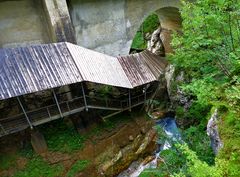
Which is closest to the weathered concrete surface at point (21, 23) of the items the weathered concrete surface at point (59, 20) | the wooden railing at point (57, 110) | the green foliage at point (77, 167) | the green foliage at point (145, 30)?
the weathered concrete surface at point (59, 20)

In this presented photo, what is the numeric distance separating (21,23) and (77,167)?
7887 millimetres

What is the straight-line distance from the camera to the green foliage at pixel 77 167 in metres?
12.6

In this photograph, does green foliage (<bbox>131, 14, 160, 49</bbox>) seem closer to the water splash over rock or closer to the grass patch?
the grass patch

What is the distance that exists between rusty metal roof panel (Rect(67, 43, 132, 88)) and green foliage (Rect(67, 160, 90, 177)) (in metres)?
4.40

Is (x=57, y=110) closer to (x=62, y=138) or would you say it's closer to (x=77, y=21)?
(x=62, y=138)

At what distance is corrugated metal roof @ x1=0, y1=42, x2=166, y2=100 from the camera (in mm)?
10312

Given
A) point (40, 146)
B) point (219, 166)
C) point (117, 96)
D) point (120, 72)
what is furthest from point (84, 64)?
point (219, 166)

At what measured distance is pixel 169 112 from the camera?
16.0 meters

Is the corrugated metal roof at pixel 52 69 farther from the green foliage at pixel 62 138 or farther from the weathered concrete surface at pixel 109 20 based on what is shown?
the green foliage at pixel 62 138

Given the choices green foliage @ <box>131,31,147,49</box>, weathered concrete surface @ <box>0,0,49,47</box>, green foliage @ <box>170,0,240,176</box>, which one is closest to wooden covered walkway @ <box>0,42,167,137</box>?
weathered concrete surface @ <box>0,0,49,47</box>

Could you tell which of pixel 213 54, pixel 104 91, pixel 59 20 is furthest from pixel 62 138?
pixel 213 54

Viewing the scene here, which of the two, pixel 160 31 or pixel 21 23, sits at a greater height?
pixel 21 23

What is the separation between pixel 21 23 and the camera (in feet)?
42.6

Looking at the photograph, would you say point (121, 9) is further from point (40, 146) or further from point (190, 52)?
point (40, 146)
